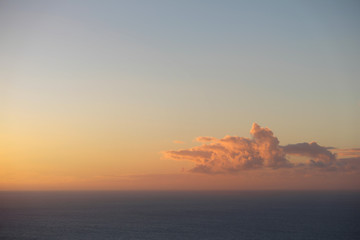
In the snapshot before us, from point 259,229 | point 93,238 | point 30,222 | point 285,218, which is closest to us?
point 93,238

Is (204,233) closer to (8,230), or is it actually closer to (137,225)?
(137,225)

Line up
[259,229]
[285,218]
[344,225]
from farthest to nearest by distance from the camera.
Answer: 1. [285,218]
2. [344,225]
3. [259,229]

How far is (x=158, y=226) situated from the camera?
116 meters

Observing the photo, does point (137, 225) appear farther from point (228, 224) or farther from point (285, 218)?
point (285, 218)

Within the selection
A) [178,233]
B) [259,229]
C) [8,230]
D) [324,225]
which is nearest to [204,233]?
[178,233]

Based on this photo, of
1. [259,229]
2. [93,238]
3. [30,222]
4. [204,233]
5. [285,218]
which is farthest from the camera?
[285,218]

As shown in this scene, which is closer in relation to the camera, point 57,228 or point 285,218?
point 57,228

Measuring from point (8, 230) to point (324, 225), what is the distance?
4260 inches

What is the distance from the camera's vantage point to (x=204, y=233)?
102125 mm

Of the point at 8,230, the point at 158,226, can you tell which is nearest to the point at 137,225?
the point at 158,226

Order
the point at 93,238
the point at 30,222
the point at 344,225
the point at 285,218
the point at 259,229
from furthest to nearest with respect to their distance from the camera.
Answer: the point at 285,218, the point at 30,222, the point at 344,225, the point at 259,229, the point at 93,238

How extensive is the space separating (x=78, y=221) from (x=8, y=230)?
25.7 meters

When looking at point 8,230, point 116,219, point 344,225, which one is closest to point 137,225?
point 116,219

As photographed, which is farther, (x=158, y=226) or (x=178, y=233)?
(x=158, y=226)
